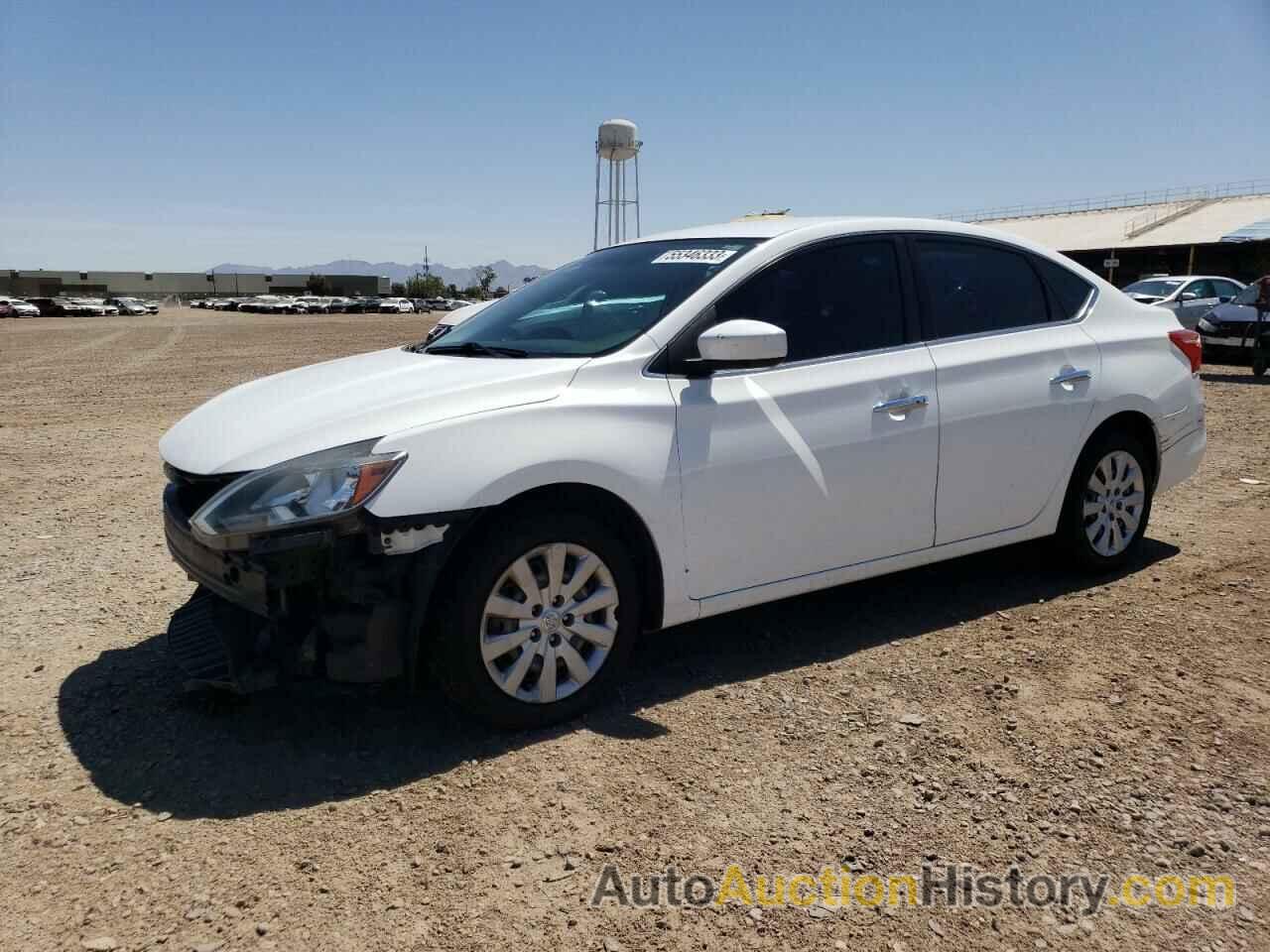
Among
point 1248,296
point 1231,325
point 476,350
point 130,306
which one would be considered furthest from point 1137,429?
point 130,306

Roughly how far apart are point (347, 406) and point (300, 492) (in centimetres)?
43

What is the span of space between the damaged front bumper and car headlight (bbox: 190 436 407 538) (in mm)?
56

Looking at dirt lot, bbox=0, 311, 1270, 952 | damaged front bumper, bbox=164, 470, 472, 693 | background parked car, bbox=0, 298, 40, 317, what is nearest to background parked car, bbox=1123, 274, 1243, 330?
dirt lot, bbox=0, 311, 1270, 952

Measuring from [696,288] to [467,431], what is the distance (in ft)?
3.65

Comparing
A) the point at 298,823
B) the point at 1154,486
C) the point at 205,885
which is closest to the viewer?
the point at 205,885

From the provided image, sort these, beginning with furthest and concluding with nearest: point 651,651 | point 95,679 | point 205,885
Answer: point 651,651
point 95,679
point 205,885

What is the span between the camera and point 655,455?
338cm

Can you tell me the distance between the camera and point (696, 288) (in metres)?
3.68

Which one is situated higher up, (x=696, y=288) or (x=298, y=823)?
(x=696, y=288)

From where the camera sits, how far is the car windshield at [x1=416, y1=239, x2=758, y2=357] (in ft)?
12.1

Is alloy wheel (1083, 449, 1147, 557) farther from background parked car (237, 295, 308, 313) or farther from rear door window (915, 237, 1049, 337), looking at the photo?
background parked car (237, 295, 308, 313)

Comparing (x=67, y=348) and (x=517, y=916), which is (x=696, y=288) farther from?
(x=67, y=348)

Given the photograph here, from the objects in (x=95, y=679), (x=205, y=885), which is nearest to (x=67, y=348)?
(x=95, y=679)

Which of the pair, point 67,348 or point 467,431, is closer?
point 467,431
